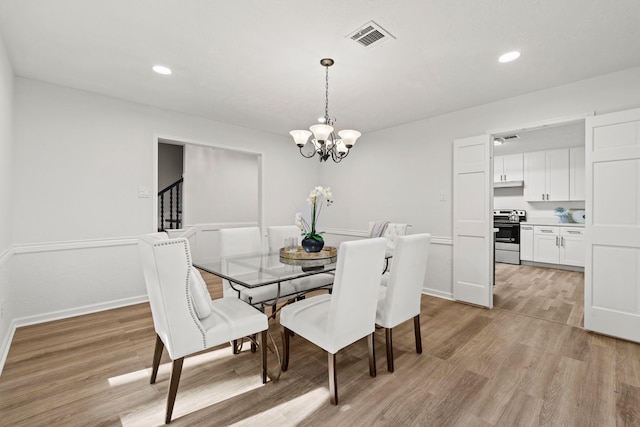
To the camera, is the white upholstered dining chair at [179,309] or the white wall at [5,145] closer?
the white upholstered dining chair at [179,309]

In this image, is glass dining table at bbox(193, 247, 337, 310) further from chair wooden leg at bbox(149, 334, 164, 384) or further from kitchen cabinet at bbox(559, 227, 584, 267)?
kitchen cabinet at bbox(559, 227, 584, 267)

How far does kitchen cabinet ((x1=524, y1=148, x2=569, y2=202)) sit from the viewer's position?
19.1 ft

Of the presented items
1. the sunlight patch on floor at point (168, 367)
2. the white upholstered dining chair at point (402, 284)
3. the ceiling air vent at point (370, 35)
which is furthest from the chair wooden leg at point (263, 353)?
the ceiling air vent at point (370, 35)

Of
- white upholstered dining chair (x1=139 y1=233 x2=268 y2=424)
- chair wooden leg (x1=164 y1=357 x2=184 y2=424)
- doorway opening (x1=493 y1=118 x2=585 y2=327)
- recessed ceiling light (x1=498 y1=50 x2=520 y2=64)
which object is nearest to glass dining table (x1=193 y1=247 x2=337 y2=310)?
white upholstered dining chair (x1=139 y1=233 x2=268 y2=424)

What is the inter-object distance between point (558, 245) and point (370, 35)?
583cm

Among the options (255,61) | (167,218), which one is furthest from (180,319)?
(167,218)

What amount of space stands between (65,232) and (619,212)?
17.9ft

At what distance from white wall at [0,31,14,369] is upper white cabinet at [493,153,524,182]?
7.52m

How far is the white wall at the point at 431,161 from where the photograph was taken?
2.89 m

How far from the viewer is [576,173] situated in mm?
5652

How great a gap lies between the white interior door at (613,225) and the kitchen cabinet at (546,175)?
12.0 ft

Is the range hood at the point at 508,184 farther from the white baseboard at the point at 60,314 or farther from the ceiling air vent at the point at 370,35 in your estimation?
the white baseboard at the point at 60,314

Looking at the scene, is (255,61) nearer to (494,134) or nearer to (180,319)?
(180,319)

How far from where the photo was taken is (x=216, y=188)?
238 inches
